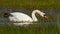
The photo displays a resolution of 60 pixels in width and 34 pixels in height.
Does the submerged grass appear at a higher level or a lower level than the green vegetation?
lower

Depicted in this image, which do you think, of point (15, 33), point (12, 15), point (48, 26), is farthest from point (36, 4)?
point (15, 33)

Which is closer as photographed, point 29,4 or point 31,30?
point 31,30

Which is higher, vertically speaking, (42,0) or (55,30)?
(42,0)

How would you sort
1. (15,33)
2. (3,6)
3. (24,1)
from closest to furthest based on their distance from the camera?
(15,33)
(3,6)
(24,1)

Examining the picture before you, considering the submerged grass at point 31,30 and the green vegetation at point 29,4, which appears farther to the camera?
the green vegetation at point 29,4

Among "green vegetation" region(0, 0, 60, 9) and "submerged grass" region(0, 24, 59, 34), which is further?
"green vegetation" region(0, 0, 60, 9)

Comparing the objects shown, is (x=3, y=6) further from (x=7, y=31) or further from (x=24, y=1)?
(x=7, y=31)

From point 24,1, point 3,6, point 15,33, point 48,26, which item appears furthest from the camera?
point 24,1

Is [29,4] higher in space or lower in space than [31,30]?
higher

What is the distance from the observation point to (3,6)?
2073cm

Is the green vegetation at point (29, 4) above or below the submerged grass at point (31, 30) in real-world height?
above

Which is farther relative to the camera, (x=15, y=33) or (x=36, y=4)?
(x=36, y=4)

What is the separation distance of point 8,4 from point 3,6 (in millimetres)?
621

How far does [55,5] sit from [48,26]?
995 cm
